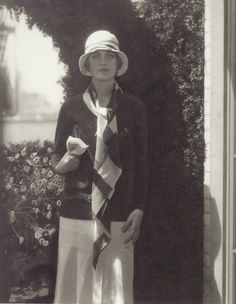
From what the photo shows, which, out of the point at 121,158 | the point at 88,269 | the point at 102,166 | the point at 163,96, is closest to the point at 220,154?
the point at 163,96

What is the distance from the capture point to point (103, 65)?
310 cm

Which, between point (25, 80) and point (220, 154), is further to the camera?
point (220, 154)

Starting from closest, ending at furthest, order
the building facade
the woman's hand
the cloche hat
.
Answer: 1. the cloche hat
2. the woman's hand
3. the building facade

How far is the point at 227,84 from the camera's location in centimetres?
333

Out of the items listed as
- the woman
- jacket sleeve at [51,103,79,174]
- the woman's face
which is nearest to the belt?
the woman

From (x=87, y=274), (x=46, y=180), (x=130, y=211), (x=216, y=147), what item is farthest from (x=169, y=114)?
(x=87, y=274)

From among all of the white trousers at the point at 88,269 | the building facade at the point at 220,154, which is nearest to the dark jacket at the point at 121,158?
the white trousers at the point at 88,269

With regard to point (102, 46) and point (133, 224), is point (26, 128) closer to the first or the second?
point (102, 46)

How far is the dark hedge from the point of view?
10.4 ft

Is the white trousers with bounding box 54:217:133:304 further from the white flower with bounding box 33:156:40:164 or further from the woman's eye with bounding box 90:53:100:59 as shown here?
the woman's eye with bounding box 90:53:100:59

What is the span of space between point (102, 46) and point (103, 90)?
282mm

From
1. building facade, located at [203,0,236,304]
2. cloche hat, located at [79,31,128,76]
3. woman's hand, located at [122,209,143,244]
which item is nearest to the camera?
cloche hat, located at [79,31,128,76]

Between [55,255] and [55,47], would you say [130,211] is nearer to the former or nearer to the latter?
[55,255]

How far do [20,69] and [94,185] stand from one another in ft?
2.95
